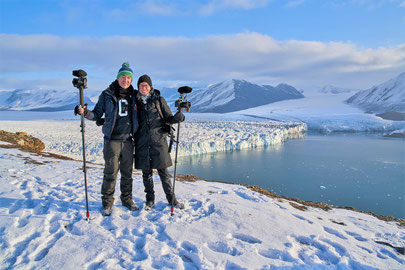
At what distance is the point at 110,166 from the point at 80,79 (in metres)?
1.32

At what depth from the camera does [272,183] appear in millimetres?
13336

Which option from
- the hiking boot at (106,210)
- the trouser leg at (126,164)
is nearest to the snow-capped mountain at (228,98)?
the trouser leg at (126,164)

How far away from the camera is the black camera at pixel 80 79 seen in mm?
3146

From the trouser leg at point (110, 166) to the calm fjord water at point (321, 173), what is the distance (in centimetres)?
984

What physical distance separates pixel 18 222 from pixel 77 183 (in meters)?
2.08

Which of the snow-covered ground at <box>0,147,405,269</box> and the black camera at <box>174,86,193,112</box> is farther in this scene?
the black camera at <box>174,86,193,112</box>

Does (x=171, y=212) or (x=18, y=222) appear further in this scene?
(x=171, y=212)

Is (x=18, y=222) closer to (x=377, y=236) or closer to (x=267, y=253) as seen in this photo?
(x=267, y=253)

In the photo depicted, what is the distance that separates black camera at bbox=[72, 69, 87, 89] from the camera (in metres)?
3.15

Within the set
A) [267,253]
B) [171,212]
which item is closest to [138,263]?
[171,212]

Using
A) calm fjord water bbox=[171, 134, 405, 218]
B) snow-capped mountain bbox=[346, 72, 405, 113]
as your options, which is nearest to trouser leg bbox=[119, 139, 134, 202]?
calm fjord water bbox=[171, 134, 405, 218]

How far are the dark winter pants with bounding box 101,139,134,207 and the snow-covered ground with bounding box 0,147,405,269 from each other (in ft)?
1.16

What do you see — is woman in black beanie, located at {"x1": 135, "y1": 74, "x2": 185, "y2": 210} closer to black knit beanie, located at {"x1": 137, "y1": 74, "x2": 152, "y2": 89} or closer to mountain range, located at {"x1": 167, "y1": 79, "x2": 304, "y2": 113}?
black knit beanie, located at {"x1": 137, "y1": 74, "x2": 152, "y2": 89}

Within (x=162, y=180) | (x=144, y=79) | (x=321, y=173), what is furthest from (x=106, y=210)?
(x=321, y=173)
